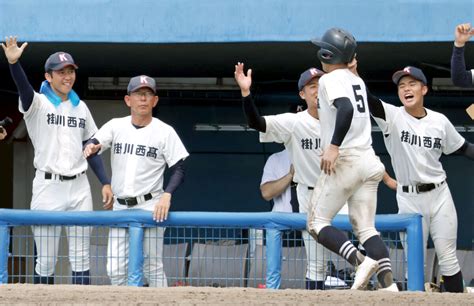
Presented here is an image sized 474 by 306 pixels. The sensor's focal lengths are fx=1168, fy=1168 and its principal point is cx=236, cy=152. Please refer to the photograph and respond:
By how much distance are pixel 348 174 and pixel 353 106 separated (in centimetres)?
40

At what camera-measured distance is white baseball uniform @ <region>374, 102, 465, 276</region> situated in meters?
7.93

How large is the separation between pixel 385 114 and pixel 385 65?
7.85ft

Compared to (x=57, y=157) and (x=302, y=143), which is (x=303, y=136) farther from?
(x=57, y=157)

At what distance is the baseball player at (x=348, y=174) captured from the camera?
22.4 ft

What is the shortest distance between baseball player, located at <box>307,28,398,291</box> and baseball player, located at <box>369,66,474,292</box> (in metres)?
0.92

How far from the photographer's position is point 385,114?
26.0ft

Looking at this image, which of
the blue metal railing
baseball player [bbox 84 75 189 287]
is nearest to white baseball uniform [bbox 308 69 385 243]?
the blue metal railing

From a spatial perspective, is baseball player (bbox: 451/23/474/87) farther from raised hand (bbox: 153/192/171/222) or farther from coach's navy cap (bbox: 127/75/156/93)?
coach's navy cap (bbox: 127/75/156/93)

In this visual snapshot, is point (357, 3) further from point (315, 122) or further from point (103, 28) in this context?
point (103, 28)

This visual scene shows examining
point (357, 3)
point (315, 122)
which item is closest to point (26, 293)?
point (315, 122)

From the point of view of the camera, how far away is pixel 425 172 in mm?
7980

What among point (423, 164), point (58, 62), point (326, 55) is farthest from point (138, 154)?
point (423, 164)

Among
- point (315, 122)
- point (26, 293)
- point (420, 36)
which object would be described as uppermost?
point (420, 36)

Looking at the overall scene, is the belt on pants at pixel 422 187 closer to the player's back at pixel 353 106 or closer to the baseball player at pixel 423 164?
the baseball player at pixel 423 164
